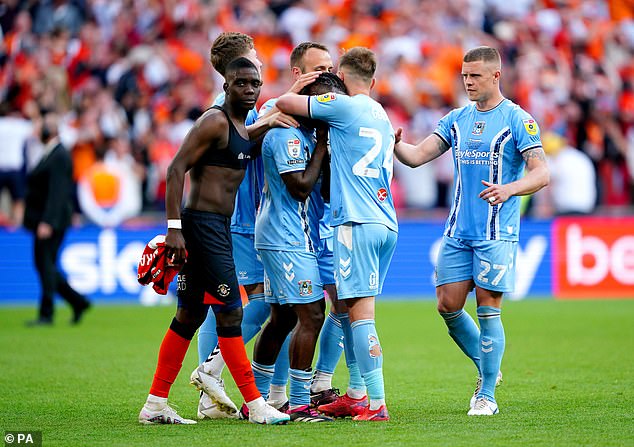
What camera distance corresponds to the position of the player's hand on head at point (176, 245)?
6.94 meters

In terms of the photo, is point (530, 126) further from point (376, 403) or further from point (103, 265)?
point (103, 265)

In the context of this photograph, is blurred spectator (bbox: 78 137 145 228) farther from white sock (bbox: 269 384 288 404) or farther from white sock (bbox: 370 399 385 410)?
white sock (bbox: 370 399 385 410)

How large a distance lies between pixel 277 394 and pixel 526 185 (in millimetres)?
2358

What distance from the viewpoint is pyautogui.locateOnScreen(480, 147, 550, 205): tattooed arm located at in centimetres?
738

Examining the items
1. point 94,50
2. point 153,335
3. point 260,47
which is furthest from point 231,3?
point 153,335

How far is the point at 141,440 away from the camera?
21.7 ft

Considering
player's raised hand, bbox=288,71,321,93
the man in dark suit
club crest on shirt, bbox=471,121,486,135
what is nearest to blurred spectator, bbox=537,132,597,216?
the man in dark suit

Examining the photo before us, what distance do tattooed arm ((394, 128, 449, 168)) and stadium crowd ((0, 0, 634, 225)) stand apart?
10.3 metres

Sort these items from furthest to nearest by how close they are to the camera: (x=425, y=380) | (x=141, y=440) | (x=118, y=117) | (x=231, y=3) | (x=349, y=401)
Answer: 1. (x=231, y=3)
2. (x=118, y=117)
3. (x=425, y=380)
4. (x=349, y=401)
5. (x=141, y=440)

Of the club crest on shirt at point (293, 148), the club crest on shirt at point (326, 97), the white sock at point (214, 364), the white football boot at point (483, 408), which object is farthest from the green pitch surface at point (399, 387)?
the club crest on shirt at point (326, 97)

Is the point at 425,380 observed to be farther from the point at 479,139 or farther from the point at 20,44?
the point at 20,44

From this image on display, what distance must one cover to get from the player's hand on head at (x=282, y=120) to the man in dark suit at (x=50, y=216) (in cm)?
774

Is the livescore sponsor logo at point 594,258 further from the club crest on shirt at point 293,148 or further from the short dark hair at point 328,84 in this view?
the club crest on shirt at point 293,148

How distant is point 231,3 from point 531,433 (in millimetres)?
16487
